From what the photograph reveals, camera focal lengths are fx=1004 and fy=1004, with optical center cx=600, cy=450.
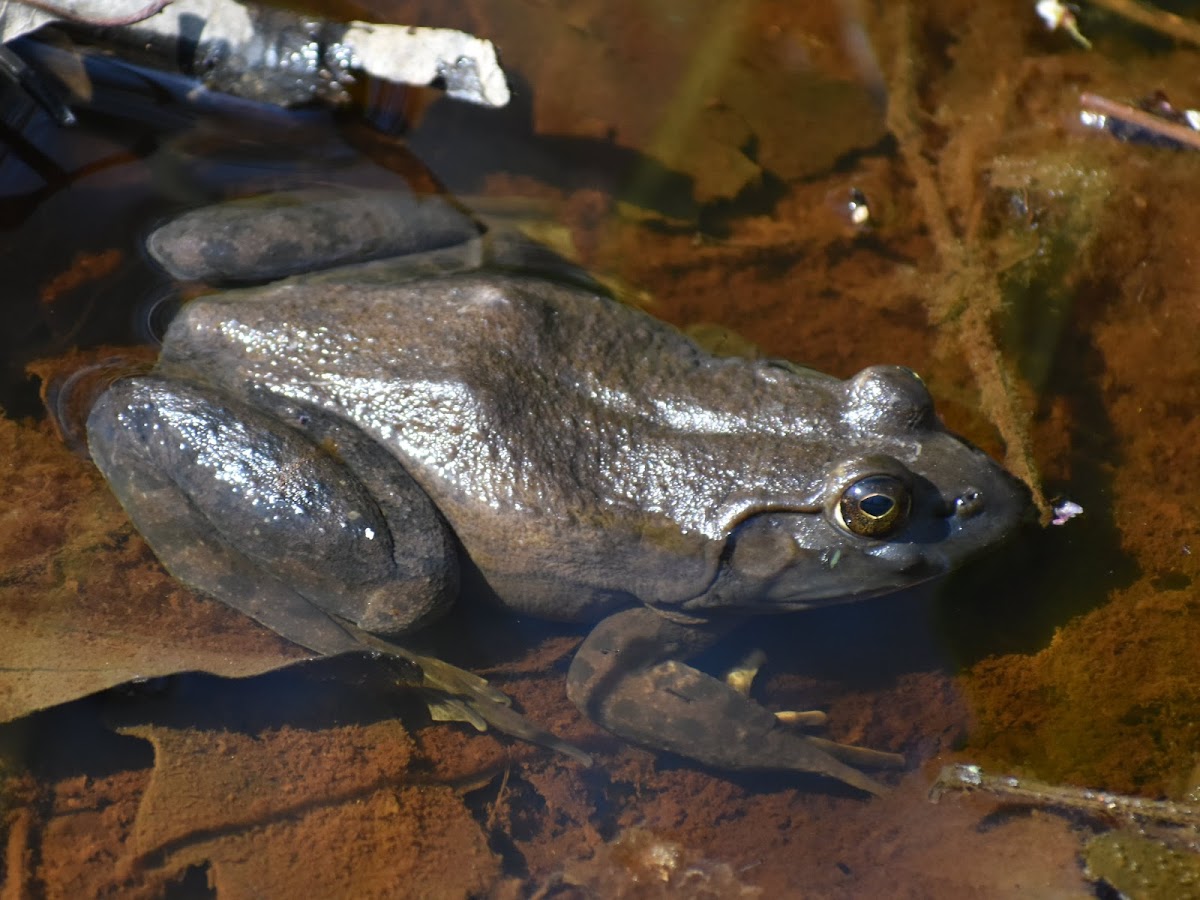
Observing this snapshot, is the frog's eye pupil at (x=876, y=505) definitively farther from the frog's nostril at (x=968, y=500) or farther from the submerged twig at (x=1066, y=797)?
the submerged twig at (x=1066, y=797)

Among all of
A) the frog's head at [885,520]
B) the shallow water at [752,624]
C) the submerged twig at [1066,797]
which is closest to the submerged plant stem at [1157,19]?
the shallow water at [752,624]

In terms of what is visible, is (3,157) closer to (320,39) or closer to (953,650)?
(320,39)

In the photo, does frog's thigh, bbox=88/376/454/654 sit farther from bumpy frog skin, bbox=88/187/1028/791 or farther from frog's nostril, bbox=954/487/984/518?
frog's nostril, bbox=954/487/984/518

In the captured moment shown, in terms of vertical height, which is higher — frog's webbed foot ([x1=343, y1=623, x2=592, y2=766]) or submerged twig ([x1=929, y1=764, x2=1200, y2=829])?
submerged twig ([x1=929, y1=764, x2=1200, y2=829])

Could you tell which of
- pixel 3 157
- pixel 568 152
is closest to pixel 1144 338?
pixel 568 152

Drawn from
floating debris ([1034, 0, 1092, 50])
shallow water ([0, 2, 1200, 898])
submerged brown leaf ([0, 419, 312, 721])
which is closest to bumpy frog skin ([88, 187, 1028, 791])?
submerged brown leaf ([0, 419, 312, 721])

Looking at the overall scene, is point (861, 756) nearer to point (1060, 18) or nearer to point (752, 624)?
point (752, 624)
